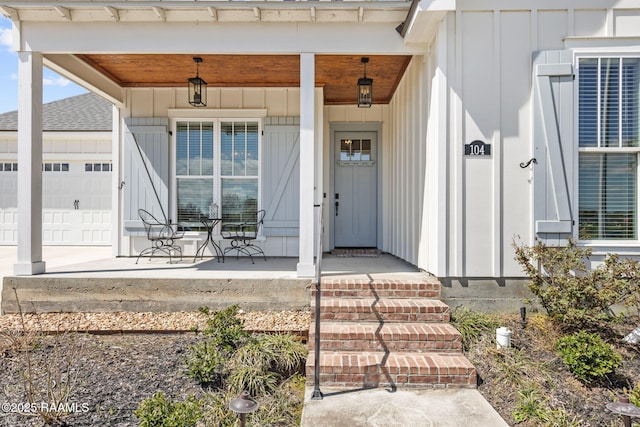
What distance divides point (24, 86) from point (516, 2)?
18.2ft

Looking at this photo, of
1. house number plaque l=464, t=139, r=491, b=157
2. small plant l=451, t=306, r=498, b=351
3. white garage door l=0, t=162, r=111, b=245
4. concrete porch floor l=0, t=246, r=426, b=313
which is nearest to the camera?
small plant l=451, t=306, r=498, b=351

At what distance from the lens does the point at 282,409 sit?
2842mm

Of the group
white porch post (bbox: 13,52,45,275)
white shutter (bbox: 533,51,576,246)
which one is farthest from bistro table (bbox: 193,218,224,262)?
white shutter (bbox: 533,51,576,246)

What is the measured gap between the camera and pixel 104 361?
11.2 ft

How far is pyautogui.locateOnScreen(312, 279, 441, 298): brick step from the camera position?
A: 12.9ft

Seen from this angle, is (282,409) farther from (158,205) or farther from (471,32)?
(158,205)

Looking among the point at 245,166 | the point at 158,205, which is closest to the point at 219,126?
the point at 245,166

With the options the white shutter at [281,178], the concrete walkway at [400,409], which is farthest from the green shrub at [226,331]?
the white shutter at [281,178]

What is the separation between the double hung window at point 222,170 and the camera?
21.4 ft

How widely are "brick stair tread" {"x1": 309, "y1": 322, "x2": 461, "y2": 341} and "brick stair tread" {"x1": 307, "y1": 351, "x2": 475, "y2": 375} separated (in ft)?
0.46

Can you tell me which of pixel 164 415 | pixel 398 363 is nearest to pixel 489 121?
pixel 398 363

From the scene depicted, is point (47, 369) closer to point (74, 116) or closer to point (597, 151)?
point (597, 151)

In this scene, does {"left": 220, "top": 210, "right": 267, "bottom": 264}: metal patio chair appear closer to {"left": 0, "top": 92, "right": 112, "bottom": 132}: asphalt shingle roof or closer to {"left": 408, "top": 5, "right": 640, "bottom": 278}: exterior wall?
{"left": 408, "top": 5, "right": 640, "bottom": 278}: exterior wall

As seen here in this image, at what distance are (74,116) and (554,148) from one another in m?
11.5
